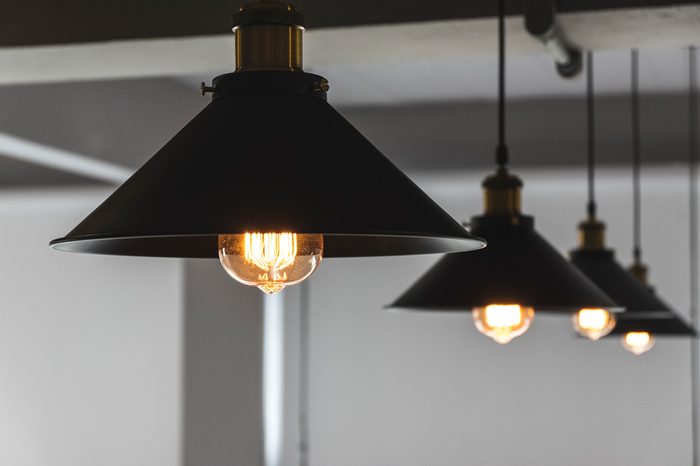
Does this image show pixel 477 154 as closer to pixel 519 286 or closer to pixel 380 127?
pixel 380 127

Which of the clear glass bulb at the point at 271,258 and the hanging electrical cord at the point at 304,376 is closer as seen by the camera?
the clear glass bulb at the point at 271,258

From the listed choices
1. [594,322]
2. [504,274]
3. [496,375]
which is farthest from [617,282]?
[496,375]

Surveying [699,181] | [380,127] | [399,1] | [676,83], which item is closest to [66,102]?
[380,127]

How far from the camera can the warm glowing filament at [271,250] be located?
3.01ft

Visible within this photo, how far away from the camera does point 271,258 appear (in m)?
0.92

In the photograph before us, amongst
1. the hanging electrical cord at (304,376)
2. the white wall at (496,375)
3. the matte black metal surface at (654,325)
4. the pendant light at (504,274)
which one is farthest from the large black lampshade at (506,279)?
the hanging electrical cord at (304,376)

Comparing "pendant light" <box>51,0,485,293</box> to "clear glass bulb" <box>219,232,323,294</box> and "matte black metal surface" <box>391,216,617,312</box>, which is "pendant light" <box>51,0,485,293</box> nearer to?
"clear glass bulb" <box>219,232,323,294</box>

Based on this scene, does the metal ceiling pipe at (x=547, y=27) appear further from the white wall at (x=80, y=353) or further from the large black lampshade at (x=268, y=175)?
the white wall at (x=80, y=353)

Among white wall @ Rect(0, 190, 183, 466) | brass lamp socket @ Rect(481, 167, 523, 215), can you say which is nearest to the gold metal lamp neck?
brass lamp socket @ Rect(481, 167, 523, 215)

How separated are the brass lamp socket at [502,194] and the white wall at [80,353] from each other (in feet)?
12.6

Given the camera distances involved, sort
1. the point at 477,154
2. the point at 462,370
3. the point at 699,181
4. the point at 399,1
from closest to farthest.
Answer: the point at 399,1 < the point at 477,154 < the point at 699,181 < the point at 462,370

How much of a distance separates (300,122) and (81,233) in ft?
0.64

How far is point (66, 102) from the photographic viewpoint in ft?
12.4

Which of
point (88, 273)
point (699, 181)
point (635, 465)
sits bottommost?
point (635, 465)
